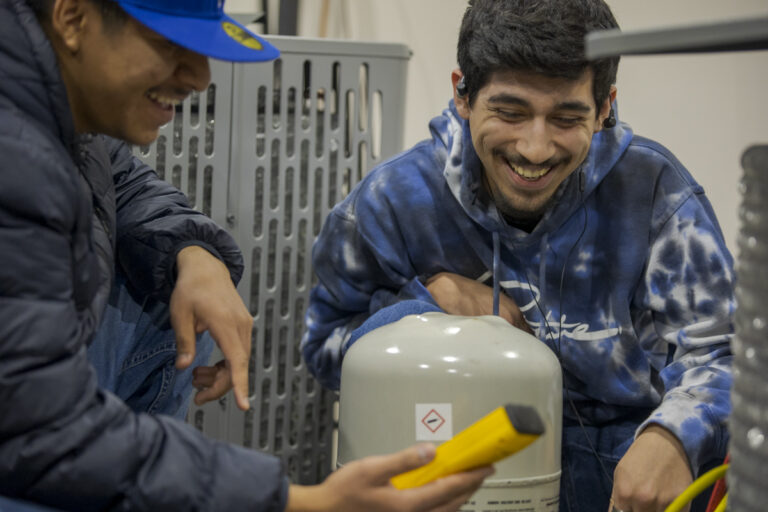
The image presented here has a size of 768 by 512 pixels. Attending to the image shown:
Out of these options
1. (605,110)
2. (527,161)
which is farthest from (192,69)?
(605,110)

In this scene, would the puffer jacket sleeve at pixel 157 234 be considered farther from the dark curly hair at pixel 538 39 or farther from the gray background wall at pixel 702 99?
the gray background wall at pixel 702 99

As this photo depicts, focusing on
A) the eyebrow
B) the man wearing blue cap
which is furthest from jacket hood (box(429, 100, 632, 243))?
the man wearing blue cap

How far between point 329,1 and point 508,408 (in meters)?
1.81

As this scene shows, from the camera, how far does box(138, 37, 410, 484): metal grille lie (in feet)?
5.23

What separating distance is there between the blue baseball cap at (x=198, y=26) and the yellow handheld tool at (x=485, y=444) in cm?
39

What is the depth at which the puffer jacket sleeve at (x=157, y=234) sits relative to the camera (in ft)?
3.86

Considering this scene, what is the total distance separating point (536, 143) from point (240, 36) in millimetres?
471

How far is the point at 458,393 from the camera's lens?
1061 millimetres

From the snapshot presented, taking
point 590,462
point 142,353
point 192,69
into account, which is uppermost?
point 192,69

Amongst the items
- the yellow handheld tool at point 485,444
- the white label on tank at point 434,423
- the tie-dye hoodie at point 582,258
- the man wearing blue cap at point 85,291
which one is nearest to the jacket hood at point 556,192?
the tie-dye hoodie at point 582,258

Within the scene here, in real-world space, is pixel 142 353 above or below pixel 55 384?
below

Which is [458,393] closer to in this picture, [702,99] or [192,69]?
[192,69]

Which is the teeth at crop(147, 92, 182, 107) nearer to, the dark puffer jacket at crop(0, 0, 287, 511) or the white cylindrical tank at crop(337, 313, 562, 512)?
the dark puffer jacket at crop(0, 0, 287, 511)

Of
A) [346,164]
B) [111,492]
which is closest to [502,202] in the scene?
[346,164]
